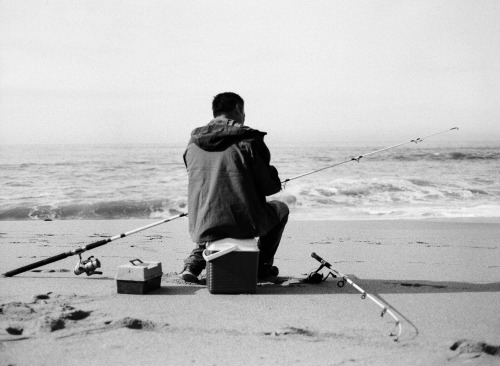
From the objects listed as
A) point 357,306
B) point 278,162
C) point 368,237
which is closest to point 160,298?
point 357,306

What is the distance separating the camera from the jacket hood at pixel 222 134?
3.46 metres

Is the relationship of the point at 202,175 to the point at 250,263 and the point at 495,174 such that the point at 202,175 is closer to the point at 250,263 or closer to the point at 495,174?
the point at 250,263

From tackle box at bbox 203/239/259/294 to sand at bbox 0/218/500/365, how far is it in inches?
3.3

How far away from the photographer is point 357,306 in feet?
10.6

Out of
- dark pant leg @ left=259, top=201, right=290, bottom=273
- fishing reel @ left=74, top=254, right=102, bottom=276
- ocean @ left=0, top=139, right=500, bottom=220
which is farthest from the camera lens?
ocean @ left=0, top=139, right=500, bottom=220

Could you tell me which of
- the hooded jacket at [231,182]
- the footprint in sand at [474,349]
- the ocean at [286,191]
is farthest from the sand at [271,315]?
the ocean at [286,191]

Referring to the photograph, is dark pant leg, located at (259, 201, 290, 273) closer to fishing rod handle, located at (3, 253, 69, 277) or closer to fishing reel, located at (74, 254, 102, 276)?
fishing reel, located at (74, 254, 102, 276)

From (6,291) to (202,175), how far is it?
144cm

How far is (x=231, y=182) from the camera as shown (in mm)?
3461

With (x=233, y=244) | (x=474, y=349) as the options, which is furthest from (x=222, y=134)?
(x=474, y=349)

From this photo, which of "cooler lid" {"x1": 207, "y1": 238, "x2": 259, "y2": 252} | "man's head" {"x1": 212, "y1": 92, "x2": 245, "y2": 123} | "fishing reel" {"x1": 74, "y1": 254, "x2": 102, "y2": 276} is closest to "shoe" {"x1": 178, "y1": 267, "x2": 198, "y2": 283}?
"cooler lid" {"x1": 207, "y1": 238, "x2": 259, "y2": 252}

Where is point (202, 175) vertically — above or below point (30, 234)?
above

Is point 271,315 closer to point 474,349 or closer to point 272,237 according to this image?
point 272,237

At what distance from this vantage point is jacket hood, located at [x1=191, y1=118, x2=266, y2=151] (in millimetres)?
3463
